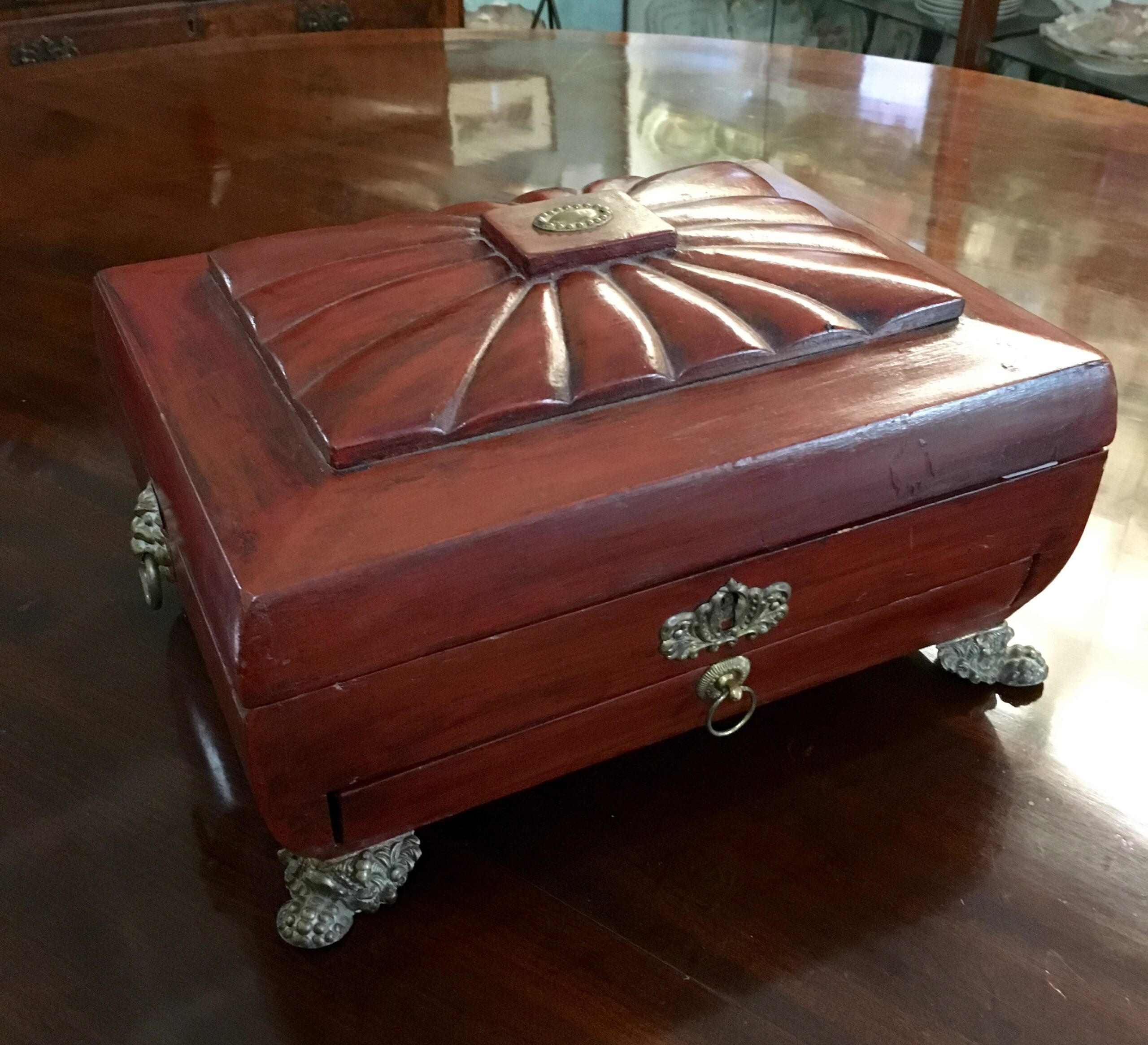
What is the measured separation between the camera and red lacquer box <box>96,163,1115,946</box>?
55 cm

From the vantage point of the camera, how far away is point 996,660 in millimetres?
770

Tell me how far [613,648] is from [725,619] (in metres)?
0.07

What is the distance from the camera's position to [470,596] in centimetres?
55

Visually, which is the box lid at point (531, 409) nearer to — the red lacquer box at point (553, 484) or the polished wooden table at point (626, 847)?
the red lacquer box at point (553, 484)

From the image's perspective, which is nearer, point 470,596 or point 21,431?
point 470,596

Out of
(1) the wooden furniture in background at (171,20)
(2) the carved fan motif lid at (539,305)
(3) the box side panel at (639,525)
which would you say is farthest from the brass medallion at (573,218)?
(1) the wooden furniture in background at (171,20)

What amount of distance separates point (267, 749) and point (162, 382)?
0.80 feet

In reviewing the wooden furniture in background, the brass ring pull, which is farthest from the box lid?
the wooden furniture in background

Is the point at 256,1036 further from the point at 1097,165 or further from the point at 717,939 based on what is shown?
the point at 1097,165

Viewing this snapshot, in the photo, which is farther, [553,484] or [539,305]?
[539,305]

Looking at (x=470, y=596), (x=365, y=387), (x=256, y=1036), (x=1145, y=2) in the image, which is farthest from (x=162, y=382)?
(x=1145, y=2)

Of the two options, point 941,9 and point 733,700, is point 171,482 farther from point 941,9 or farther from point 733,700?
point 941,9

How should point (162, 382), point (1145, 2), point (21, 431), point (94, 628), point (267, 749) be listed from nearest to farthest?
→ point (267, 749)
point (162, 382)
point (94, 628)
point (21, 431)
point (1145, 2)

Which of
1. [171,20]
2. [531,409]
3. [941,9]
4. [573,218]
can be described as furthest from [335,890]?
[941,9]
